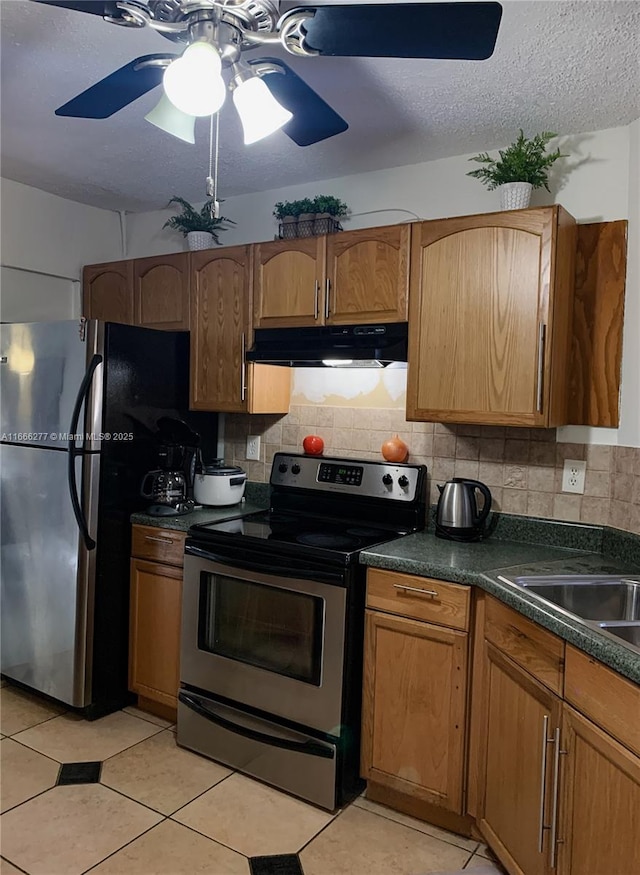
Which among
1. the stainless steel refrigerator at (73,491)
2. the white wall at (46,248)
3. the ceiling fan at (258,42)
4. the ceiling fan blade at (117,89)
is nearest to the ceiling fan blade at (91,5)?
the ceiling fan at (258,42)

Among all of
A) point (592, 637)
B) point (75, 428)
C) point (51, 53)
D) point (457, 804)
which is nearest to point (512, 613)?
point (592, 637)

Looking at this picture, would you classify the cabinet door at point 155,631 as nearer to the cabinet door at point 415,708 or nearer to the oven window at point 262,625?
the oven window at point 262,625

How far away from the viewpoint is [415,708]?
2.08 m

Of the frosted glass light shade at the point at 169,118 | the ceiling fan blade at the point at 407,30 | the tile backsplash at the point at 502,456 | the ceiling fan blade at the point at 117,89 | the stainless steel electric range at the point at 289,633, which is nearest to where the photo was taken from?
the ceiling fan blade at the point at 407,30

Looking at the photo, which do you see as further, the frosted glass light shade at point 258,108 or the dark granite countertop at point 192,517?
the dark granite countertop at point 192,517

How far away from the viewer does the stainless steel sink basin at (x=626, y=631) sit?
5.16 ft

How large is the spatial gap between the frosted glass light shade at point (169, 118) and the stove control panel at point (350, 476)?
58.4 inches

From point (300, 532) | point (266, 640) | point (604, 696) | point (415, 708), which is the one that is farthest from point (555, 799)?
point (300, 532)

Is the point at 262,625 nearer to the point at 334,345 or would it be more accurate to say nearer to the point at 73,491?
the point at 73,491

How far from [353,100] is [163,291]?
1.34m

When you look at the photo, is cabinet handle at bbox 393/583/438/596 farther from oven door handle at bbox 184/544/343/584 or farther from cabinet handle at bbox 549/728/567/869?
cabinet handle at bbox 549/728/567/869

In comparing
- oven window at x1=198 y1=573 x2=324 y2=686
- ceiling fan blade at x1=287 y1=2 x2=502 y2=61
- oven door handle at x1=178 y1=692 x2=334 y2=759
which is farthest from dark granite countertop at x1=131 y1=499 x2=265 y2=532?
ceiling fan blade at x1=287 y1=2 x2=502 y2=61

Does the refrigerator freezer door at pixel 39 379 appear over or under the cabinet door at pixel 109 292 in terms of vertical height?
under

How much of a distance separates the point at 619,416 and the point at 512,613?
2.97 ft
